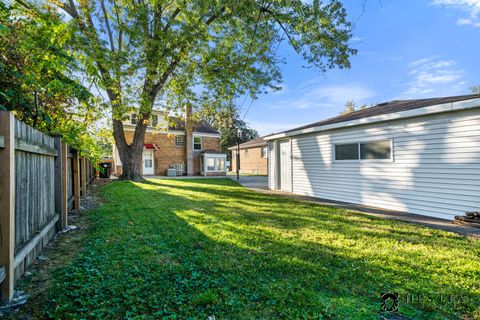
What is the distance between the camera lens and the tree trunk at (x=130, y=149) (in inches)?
556

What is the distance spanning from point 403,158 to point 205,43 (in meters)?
8.29

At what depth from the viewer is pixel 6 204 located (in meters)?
1.95

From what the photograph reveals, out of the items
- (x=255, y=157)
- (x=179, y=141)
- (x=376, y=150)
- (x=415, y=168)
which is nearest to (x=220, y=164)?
(x=179, y=141)

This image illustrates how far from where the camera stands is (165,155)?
23.2 metres

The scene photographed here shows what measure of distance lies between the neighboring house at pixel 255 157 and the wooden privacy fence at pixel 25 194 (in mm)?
22674

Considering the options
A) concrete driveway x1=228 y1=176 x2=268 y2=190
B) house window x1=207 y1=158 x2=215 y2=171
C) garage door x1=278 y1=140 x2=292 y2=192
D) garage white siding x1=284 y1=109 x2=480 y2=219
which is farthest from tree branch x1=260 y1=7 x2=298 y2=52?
house window x1=207 y1=158 x2=215 y2=171

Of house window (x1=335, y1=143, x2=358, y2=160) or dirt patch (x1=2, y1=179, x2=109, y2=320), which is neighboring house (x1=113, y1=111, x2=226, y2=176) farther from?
dirt patch (x1=2, y1=179, x2=109, y2=320)

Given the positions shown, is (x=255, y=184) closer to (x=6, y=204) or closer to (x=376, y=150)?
(x=376, y=150)

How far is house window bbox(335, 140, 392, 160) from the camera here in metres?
7.24

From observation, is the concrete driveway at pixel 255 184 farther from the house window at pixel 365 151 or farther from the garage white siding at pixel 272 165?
the house window at pixel 365 151

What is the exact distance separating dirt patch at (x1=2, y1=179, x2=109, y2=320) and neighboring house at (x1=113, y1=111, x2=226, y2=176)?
18405 millimetres

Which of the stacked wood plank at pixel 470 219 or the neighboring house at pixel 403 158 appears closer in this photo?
the stacked wood plank at pixel 470 219

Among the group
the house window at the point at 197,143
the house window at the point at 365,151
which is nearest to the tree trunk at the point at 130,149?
the house window at the point at 365,151

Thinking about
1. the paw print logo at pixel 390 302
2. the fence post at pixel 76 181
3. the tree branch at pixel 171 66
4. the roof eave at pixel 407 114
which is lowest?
the paw print logo at pixel 390 302
